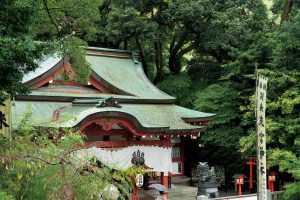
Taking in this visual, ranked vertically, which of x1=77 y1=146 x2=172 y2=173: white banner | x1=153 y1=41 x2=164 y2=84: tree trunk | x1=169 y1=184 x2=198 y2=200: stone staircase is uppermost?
x1=153 y1=41 x2=164 y2=84: tree trunk

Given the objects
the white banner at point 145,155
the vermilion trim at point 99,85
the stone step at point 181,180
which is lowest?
the stone step at point 181,180

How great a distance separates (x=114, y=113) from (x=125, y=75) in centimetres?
592

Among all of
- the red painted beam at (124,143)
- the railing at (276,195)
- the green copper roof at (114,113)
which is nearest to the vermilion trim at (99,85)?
the green copper roof at (114,113)

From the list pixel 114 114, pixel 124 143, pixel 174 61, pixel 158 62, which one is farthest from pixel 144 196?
pixel 174 61

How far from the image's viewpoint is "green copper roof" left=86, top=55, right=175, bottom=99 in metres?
16.2

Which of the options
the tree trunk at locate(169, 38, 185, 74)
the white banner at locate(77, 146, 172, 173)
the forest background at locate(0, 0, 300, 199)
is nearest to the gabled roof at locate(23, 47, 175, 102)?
the forest background at locate(0, 0, 300, 199)

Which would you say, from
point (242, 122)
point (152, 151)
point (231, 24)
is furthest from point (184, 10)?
point (152, 151)

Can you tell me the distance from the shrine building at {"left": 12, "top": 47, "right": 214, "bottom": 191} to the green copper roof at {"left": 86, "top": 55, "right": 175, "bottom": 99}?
0.05 metres

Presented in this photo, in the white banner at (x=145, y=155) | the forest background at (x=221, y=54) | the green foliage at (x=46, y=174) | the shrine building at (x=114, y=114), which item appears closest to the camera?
the green foliage at (x=46, y=174)

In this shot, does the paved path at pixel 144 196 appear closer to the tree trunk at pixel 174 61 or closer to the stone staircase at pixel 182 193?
the stone staircase at pixel 182 193

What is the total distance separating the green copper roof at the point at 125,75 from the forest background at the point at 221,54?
50.1 inches

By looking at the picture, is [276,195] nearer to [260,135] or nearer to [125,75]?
[260,135]

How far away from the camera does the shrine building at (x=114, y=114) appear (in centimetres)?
1205

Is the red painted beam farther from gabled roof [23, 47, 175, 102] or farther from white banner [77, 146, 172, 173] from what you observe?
gabled roof [23, 47, 175, 102]
